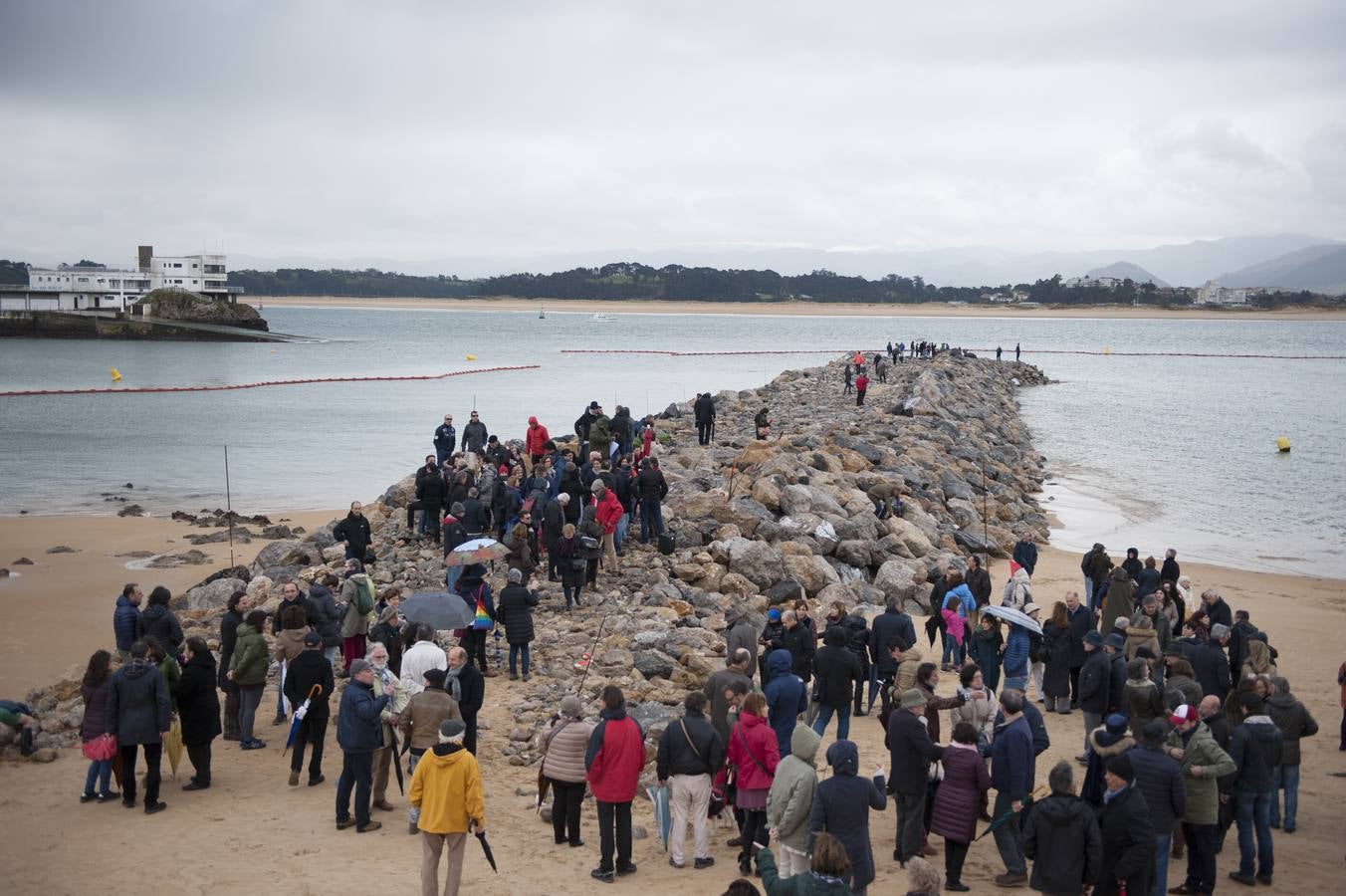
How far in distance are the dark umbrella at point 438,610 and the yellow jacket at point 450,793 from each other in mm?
3264

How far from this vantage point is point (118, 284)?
123m

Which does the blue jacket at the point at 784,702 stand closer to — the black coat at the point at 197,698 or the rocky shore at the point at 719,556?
the rocky shore at the point at 719,556

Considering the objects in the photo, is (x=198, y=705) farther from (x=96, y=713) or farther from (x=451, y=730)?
(x=451, y=730)

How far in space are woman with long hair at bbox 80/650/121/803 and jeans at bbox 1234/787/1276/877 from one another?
9.12 meters

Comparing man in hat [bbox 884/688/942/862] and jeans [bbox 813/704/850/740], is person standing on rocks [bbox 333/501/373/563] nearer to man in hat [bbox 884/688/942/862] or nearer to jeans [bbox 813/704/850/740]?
jeans [bbox 813/704/850/740]

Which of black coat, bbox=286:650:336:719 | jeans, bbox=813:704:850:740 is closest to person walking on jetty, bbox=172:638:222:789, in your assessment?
black coat, bbox=286:650:336:719

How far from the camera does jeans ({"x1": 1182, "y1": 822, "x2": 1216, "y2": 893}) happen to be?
26.0 ft

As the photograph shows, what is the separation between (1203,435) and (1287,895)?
4149cm

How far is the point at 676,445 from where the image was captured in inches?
1040

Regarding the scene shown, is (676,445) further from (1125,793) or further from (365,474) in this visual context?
(1125,793)

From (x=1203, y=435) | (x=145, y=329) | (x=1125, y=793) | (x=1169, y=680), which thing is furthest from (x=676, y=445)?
(x=145, y=329)

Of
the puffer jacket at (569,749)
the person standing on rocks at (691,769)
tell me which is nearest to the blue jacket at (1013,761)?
the person standing on rocks at (691,769)

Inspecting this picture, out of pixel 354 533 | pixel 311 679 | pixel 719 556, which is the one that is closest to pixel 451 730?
pixel 311 679

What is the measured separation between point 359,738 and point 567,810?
5.62 ft
